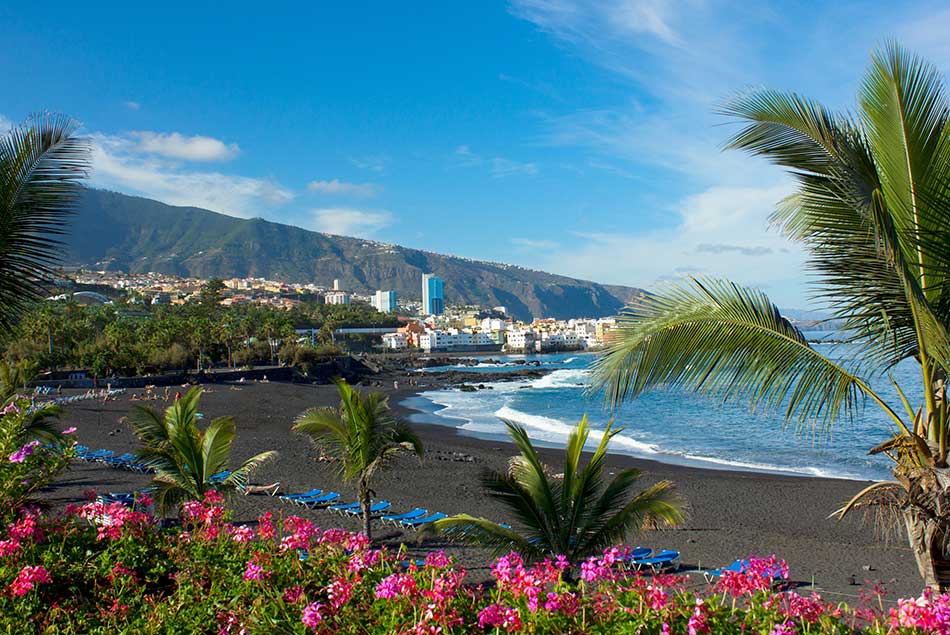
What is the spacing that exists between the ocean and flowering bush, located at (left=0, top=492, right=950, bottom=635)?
8954 millimetres

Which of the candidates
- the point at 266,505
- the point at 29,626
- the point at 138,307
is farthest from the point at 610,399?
A: the point at 138,307

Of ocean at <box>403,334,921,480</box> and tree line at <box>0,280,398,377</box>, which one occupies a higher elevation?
tree line at <box>0,280,398,377</box>

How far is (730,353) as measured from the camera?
3988 mm

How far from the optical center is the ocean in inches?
896

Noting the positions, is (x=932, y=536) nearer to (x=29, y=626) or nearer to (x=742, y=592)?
(x=742, y=592)

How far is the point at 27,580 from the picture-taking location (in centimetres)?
281

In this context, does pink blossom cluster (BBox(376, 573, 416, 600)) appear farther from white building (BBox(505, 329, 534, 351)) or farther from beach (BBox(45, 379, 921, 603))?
white building (BBox(505, 329, 534, 351))

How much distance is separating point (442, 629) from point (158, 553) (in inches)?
79.6

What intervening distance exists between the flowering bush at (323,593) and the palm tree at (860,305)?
1249 millimetres

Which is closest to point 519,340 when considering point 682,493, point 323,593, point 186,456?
point 682,493

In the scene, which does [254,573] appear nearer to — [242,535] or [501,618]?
[242,535]

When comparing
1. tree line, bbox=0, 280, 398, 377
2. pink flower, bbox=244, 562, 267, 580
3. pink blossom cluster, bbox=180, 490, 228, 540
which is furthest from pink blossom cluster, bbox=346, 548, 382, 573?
tree line, bbox=0, 280, 398, 377

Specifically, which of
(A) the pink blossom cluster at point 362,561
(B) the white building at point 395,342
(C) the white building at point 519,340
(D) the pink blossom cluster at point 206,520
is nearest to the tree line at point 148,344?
(B) the white building at point 395,342

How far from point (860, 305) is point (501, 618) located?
9.28ft
